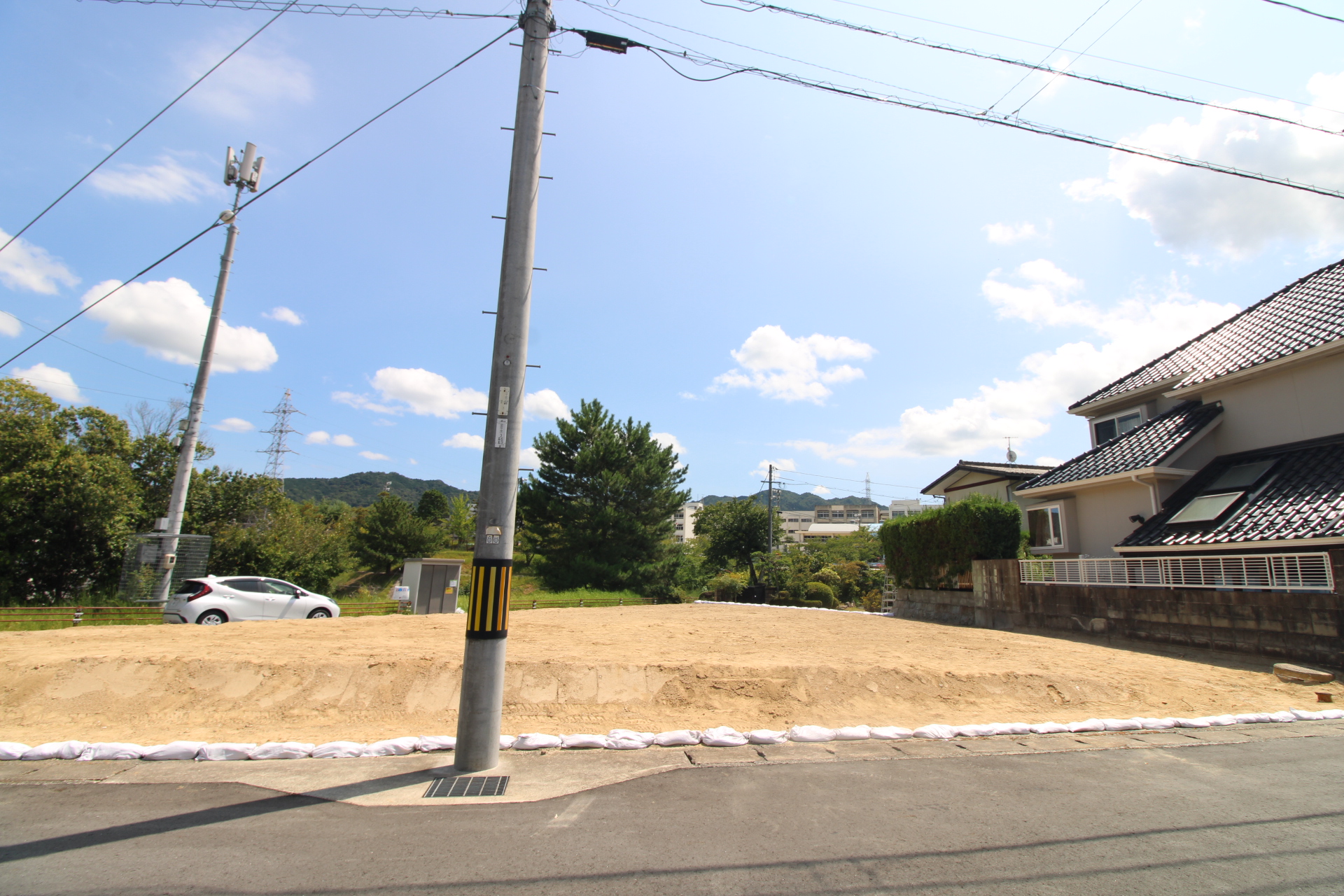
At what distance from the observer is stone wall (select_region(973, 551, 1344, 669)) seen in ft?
28.9

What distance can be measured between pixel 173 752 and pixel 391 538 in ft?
127

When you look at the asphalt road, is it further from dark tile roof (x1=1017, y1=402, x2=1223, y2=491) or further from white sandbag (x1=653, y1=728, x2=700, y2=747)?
dark tile roof (x1=1017, y1=402, x2=1223, y2=491)

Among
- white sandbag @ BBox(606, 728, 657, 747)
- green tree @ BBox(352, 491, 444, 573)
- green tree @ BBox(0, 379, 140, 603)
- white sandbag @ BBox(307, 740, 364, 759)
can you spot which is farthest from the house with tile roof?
green tree @ BBox(352, 491, 444, 573)

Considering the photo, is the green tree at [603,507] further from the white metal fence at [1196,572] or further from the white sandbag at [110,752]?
the white sandbag at [110,752]

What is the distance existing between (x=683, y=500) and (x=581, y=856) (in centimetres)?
3153

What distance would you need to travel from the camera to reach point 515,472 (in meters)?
5.63

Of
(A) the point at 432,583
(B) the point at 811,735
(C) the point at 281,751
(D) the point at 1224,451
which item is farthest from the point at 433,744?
(D) the point at 1224,451

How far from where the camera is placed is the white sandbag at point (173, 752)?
5141mm

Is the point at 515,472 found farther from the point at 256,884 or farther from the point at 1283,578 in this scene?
the point at 1283,578

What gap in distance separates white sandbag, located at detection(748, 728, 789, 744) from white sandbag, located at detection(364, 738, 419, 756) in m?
3.09

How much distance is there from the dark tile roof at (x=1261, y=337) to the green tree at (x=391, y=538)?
124 ft

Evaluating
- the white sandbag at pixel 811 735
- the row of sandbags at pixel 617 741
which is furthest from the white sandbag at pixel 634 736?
the white sandbag at pixel 811 735

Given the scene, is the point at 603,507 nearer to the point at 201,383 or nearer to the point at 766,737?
the point at 201,383

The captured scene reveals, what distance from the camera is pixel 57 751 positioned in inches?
203
